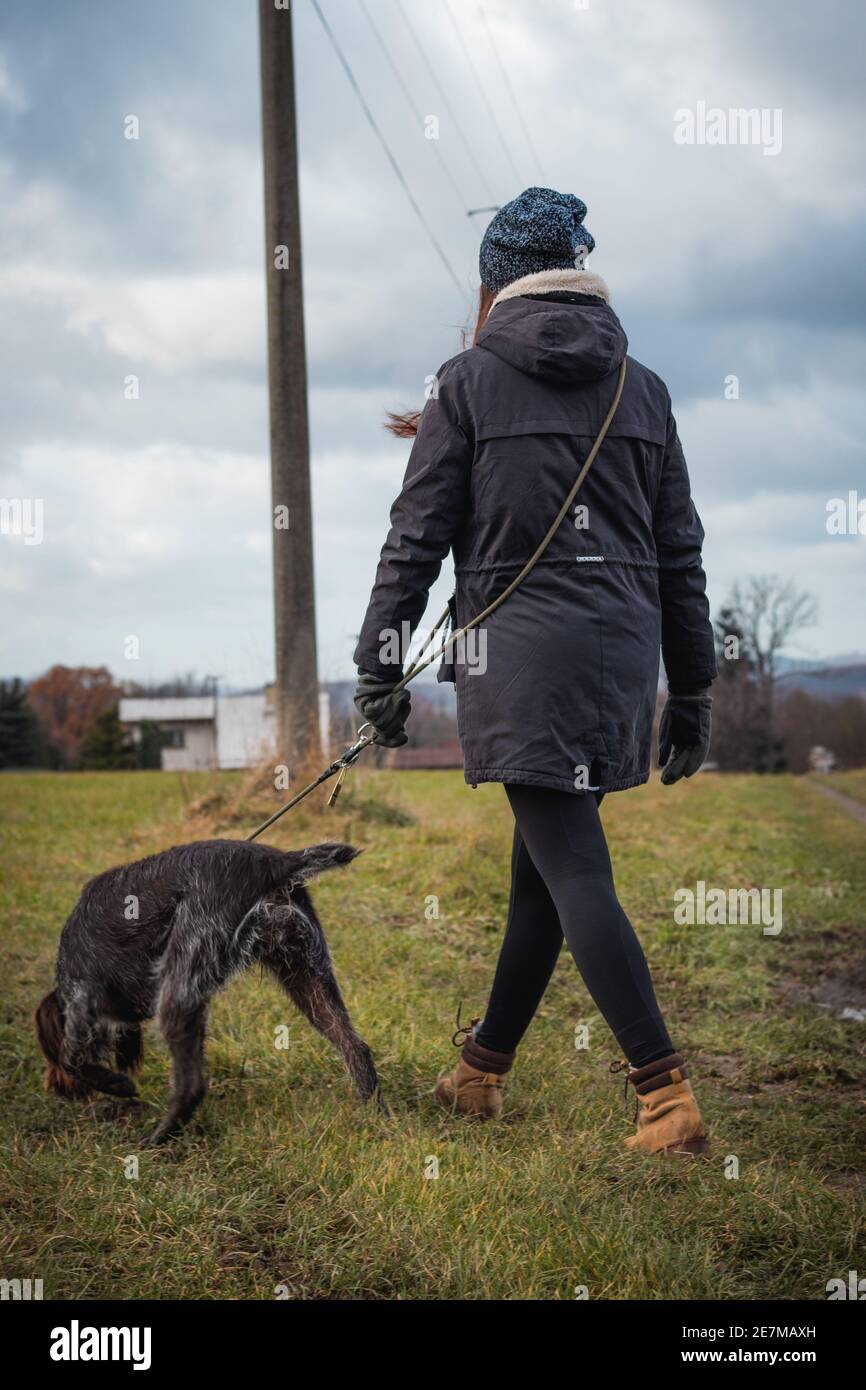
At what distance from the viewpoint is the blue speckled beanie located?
3.51 meters

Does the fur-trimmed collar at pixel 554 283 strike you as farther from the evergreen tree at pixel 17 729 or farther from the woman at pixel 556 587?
the evergreen tree at pixel 17 729

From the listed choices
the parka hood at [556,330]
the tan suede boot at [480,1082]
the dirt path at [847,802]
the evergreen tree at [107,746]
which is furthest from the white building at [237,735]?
the evergreen tree at [107,746]

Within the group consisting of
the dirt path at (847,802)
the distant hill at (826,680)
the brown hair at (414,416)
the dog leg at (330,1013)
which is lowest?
the dog leg at (330,1013)

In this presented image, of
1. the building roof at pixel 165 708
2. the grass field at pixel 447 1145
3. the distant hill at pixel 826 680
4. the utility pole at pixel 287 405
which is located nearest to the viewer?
the grass field at pixel 447 1145

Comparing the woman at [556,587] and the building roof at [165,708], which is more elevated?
the building roof at [165,708]

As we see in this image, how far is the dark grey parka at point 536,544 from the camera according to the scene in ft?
10.6

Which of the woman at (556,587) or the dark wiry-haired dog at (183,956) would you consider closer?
the woman at (556,587)

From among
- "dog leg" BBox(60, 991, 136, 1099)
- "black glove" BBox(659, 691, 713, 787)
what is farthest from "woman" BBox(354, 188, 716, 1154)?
"dog leg" BBox(60, 991, 136, 1099)

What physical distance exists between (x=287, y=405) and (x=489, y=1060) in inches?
304

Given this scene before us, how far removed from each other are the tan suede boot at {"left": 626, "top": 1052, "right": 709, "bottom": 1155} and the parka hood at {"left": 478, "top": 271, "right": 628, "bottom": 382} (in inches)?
73.1

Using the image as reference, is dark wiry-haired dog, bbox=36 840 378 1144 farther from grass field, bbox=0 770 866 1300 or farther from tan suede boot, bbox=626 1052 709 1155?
tan suede boot, bbox=626 1052 709 1155

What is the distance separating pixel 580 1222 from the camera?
2.81 m
